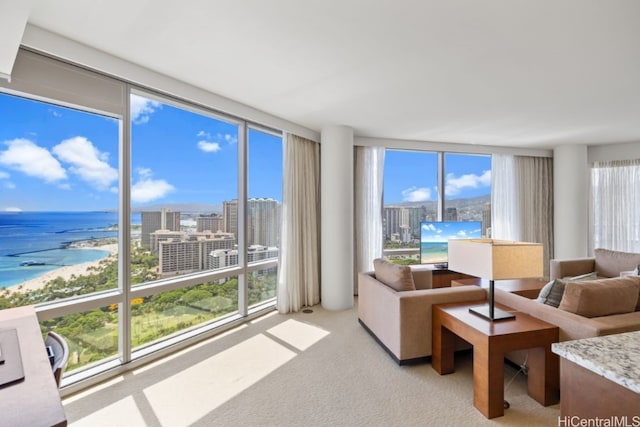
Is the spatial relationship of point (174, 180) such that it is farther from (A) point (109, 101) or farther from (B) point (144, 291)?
(B) point (144, 291)

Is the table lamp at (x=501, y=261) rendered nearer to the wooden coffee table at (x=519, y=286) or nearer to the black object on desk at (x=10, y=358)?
the wooden coffee table at (x=519, y=286)

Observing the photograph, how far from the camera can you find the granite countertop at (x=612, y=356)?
80cm

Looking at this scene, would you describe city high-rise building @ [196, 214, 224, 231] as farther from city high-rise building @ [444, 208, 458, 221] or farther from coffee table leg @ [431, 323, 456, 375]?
city high-rise building @ [444, 208, 458, 221]

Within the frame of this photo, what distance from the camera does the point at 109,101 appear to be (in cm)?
246

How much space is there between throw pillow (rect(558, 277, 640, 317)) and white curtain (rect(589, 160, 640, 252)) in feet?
13.8

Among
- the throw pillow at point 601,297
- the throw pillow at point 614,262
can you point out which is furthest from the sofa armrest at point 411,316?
the throw pillow at point 614,262

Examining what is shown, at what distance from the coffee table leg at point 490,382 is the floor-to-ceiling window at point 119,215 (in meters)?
2.58

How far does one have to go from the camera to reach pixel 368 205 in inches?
193

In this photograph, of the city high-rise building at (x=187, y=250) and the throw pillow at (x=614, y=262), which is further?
the throw pillow at (x=614, y=262)

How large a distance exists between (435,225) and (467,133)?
4.82 feet

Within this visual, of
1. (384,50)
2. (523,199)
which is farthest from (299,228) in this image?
(523,199)

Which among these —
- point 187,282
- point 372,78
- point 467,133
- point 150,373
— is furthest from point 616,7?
point 150,373

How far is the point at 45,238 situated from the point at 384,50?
2.85 meters

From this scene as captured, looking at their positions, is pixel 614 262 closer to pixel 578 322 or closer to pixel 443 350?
pixel 578 322
